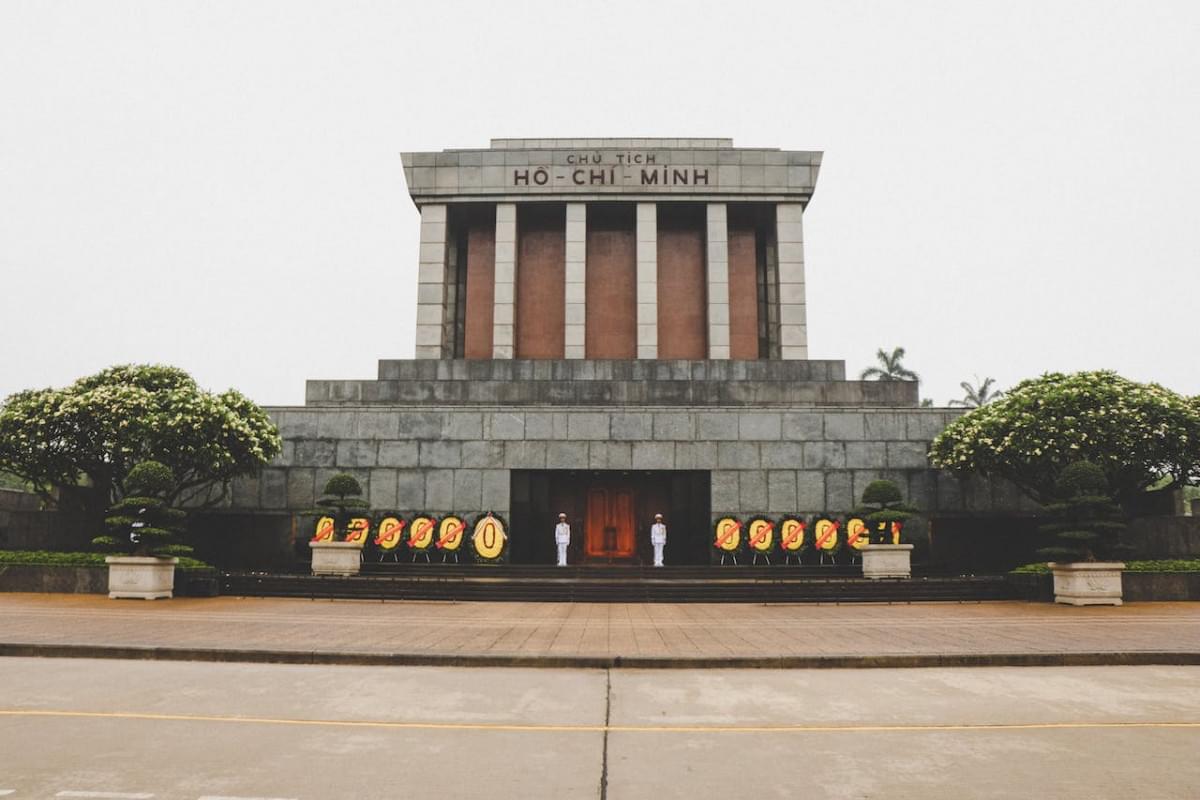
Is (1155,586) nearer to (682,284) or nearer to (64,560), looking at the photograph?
(682,284)

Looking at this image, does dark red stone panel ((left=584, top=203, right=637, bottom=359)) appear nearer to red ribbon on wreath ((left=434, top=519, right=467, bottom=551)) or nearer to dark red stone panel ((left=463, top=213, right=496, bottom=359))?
dark red stone panel ((left=463, top=213, right=496, bottom=359))

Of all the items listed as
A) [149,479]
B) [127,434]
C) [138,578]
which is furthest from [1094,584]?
[127,434]

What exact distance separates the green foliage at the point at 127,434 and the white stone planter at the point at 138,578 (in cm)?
369

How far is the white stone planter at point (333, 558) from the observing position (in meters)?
23.4

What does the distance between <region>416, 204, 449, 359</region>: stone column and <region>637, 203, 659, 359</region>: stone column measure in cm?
953

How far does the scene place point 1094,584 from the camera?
19312mm

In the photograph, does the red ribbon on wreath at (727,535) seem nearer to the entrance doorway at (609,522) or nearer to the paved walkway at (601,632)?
the entrance doorway at (609,522)

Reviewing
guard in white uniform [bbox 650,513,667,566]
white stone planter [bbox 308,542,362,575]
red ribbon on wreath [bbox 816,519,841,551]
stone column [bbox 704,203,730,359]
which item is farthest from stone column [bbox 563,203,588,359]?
white stone planter [bbox 308,542,362,575]

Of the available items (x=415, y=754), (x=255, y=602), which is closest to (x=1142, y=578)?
(x=415, y=754)

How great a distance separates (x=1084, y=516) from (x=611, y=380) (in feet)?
54.9

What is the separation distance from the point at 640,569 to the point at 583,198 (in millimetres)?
20544

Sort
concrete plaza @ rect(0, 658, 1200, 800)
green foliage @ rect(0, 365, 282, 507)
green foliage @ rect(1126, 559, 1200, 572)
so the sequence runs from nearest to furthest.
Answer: concrete plaza @ rect(0, 658, 1200, 800), green foliage @ rect(1126, 559, 1200, 572), green foliage @ rect(0, 365, 282, 507)

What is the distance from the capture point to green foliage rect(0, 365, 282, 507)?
2403 cm

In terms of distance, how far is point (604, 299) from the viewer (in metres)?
39.0
